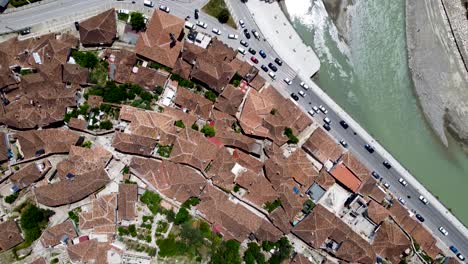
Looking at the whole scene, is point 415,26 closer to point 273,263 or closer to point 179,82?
point 179,82

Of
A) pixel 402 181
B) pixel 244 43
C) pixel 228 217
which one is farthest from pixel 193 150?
pixel 402 181

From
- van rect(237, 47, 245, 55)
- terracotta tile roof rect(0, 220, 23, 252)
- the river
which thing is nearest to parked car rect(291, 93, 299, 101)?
the river

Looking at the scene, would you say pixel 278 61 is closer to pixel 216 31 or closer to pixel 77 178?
pixel 216 31

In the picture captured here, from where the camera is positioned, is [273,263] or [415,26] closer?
[273,263]

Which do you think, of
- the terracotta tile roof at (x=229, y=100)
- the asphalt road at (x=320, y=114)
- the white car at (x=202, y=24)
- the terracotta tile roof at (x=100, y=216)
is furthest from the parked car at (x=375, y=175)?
the terracotta tile roof at (x=100, y=216)

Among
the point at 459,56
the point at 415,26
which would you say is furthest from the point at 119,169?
the point at 459,56

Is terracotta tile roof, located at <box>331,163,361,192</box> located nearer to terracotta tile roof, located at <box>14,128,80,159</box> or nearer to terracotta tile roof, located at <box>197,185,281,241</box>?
terracotta tile roof, located at <box>197,185,281,241</box>
